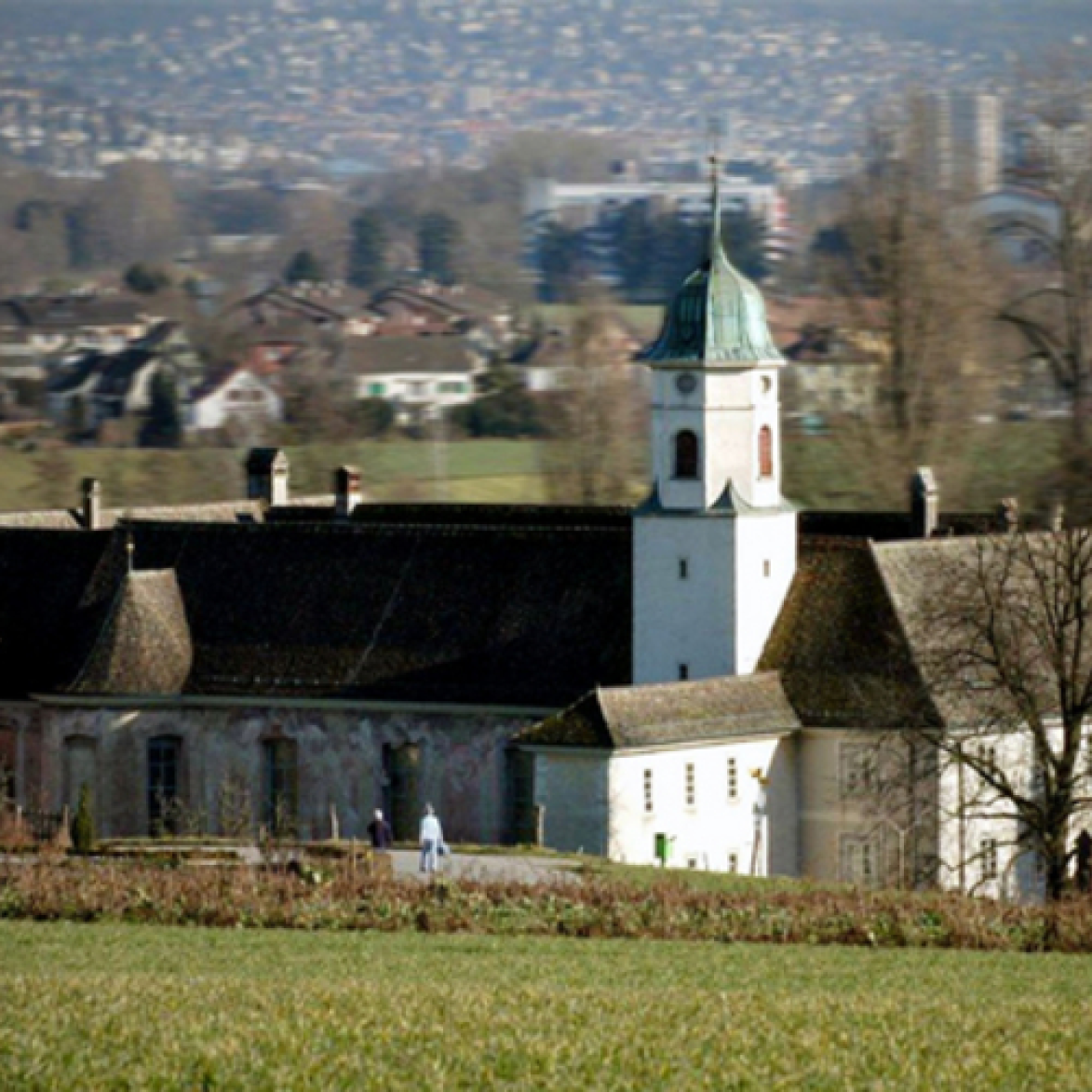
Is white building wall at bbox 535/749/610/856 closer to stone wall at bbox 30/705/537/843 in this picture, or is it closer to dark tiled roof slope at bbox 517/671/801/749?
dark tiled roof slope at bbox 517/671/801/749

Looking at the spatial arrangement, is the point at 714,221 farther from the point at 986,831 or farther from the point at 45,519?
the point at 45,519

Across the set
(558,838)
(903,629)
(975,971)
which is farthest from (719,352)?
(975,971)

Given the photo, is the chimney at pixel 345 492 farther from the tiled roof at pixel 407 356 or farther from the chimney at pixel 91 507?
the tiled roof at pixel 407 356

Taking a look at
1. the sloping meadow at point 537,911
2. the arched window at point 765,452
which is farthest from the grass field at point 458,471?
the sloping meadow at point 537,911

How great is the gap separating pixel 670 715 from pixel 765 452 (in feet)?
24.4

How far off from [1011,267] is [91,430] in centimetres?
4372

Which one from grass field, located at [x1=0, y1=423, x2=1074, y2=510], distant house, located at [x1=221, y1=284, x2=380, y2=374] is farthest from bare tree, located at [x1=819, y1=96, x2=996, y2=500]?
distant house, located at [x1=221, y1=284, x2=380, y2=374]

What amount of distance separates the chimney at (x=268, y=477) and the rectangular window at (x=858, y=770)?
20954 millimetres

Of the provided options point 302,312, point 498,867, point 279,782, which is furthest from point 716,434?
point 302,312

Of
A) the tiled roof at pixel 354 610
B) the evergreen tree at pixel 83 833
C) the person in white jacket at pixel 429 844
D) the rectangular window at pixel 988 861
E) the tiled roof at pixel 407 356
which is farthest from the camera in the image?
the tiled roof at pixel 407 356

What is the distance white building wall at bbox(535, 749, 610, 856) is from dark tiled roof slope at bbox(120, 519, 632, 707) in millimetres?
4836

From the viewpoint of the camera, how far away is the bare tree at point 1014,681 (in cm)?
6153

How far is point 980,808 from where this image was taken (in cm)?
7006

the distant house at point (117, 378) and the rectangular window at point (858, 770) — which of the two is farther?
the distant house at point (117, 378)
